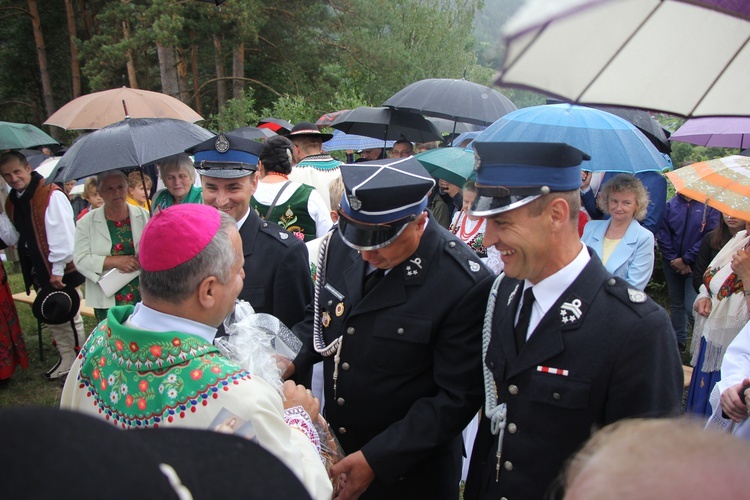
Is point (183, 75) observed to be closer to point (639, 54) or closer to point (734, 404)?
point (734, 404)

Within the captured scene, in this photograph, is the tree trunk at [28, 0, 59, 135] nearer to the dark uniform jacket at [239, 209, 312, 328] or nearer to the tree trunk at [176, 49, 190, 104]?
the tree trunk at [176, 49, 190, 104]

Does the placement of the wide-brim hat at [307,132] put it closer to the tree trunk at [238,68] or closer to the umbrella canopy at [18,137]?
the umbrella canopy at [18,137]

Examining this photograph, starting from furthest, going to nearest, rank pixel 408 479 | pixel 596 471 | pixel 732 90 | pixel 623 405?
1. pixel 408 479
2. pixel 623 405
3. pixel 732 90
4. pixel 596 471

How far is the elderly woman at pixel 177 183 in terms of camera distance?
450cm

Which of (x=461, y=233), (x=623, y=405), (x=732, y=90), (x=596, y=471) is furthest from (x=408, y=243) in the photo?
(x=461, y=233)

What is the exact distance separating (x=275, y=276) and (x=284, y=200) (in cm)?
147

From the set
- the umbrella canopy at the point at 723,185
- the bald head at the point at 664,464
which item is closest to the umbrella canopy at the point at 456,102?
the umbrella canopy at the point at 723,185

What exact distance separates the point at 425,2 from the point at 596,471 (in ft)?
76.6

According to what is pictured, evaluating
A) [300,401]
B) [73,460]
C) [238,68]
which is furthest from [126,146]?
[238,68]

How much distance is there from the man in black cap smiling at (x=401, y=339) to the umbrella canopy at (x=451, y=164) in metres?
2.61

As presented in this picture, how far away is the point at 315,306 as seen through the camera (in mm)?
2658

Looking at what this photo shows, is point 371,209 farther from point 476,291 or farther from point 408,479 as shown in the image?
point 408,479

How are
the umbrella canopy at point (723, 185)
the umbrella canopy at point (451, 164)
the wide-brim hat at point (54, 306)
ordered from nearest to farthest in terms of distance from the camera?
1. the umbrella canopy at point (723, 185)
2. the umbrella canopy at point (451, 164)
3. the wide-brim hat at point (54, 306)

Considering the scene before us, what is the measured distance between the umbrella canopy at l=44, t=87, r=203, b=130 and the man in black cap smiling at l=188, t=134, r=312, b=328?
112 cm
